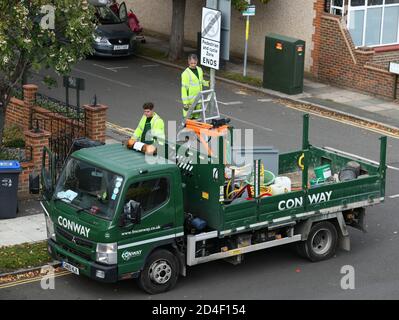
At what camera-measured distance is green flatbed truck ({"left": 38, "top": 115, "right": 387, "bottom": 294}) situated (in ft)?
42.4

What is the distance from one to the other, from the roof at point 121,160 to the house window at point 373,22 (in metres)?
15.8

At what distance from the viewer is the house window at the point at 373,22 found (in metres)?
28.2

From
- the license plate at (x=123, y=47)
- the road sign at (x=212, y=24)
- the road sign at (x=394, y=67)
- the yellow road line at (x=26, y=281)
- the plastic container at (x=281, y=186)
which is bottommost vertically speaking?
the yellow road line at (x=26, y=281)

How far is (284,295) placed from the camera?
44.4 ft

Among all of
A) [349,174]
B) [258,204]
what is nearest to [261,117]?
[349,174]

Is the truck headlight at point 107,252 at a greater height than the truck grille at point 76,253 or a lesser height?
greater

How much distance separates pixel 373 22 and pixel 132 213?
17.8m

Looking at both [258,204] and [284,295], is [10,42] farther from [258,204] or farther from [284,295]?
[284,295]

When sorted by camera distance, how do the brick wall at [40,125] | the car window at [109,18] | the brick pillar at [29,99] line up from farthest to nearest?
the car window at [109,18] < the brick pillar at [29,99] < the brick wall at [40,125]

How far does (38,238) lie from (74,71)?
13.4 m

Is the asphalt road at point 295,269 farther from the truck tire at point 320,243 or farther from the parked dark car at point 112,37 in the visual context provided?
the parked dark car at point 112,37

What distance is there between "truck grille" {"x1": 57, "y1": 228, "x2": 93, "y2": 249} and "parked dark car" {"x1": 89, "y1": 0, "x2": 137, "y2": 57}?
16478 mm

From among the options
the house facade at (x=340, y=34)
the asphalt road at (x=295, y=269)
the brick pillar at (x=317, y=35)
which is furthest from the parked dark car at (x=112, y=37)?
the asphalt road at (x=295, y=269)

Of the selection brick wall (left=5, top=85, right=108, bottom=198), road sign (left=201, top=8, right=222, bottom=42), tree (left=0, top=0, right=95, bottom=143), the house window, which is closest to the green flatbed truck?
tree (left=0, top=0, right=95, bottom=143)
